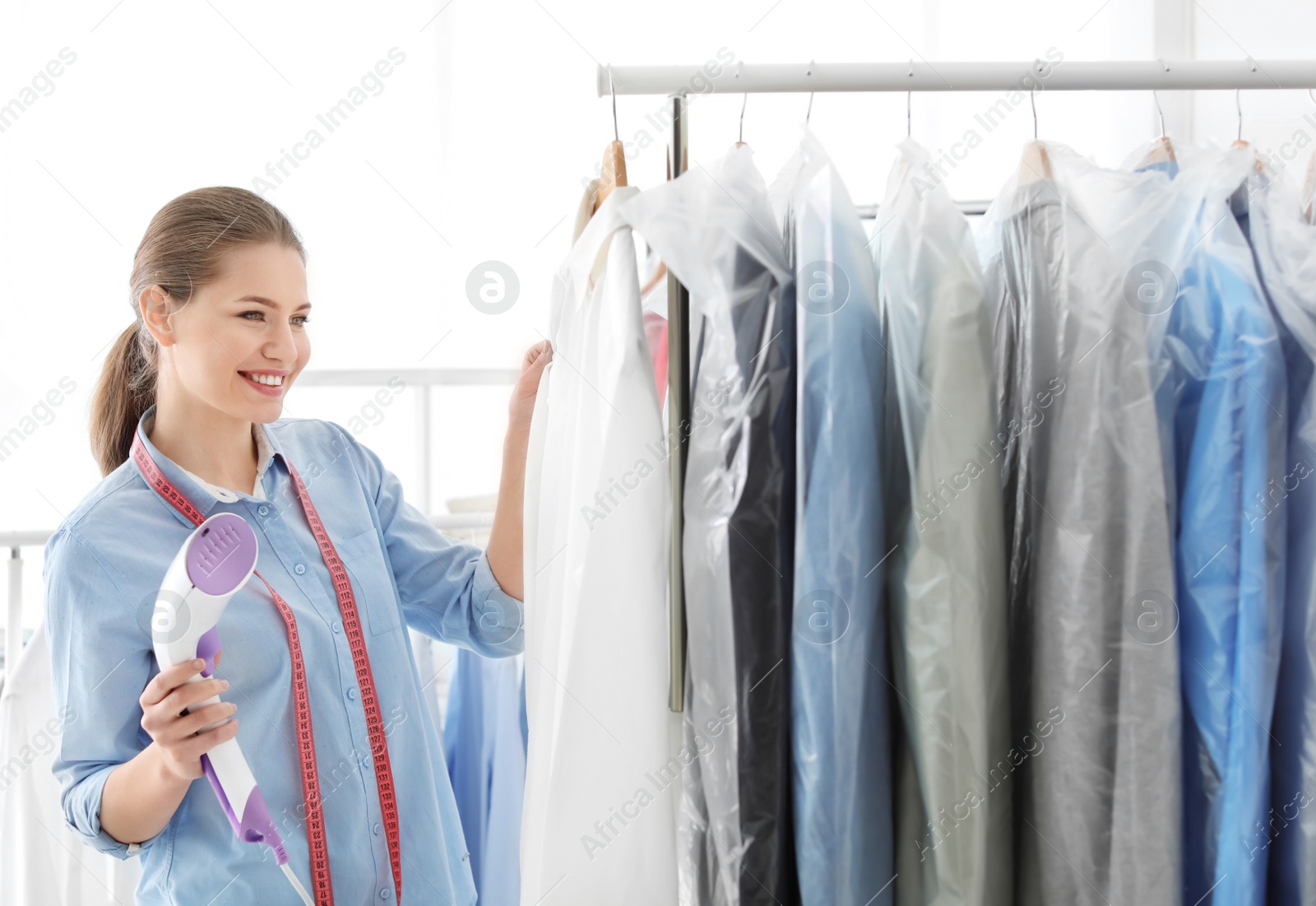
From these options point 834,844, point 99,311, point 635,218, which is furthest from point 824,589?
point 99,311

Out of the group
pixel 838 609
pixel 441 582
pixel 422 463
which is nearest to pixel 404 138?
pixel 422 463

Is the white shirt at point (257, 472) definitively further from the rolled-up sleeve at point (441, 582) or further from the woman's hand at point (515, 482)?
the woman's hand at point (515, 482)

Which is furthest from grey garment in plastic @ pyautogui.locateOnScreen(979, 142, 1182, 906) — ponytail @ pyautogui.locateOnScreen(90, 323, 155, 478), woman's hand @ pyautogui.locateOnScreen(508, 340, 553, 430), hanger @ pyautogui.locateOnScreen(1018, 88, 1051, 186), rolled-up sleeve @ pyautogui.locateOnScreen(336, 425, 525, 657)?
ponytail @ pyautogui.locateOnScreen(90, 323, 155, 478)

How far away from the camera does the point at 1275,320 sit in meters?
0.72

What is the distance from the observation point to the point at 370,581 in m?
1.06

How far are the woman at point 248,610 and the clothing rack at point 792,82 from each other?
8.5 inches

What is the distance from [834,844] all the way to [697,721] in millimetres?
135

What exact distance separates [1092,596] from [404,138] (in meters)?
1.82

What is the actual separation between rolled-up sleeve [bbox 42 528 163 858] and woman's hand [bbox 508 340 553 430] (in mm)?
425

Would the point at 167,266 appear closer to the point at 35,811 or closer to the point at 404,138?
the point at 35,811

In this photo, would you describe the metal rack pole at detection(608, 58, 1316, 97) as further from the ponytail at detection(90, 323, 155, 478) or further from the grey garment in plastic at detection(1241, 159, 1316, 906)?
the ponytail at detection(90, 323, 155, 478)

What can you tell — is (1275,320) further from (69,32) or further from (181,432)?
(69,32)

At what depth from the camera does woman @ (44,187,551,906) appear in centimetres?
91

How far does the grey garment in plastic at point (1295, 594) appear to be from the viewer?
0.68m
